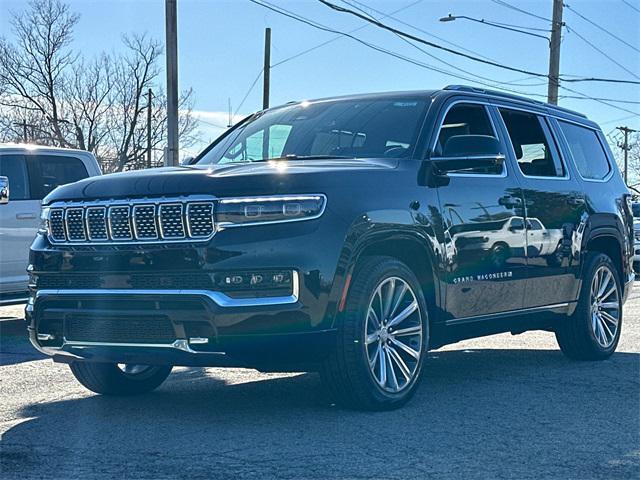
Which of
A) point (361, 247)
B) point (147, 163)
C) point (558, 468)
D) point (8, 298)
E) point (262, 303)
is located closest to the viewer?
point (558, 468)

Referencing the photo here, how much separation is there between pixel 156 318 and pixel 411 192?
171cm

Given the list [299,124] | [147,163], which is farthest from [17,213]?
[147,163]

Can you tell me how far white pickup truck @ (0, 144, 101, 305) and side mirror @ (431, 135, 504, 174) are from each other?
5837mm

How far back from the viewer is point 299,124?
6.91 metres

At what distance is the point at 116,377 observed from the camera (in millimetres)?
6367

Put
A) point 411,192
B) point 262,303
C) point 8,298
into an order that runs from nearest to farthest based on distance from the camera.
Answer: point 262,303
point 411,192
point 8,298

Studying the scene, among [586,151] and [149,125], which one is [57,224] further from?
[149,125]

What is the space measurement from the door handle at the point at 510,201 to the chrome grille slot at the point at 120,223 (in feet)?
8.53

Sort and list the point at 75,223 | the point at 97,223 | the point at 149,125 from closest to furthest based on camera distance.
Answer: the point at 97,223
the point at 75,223
the point at 149,125

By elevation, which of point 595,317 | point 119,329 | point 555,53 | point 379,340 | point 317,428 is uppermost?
point 555,53

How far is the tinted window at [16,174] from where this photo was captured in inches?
430

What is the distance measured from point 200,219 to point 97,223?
68cm

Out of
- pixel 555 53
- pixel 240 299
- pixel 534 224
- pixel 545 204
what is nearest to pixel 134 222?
pixel 240 299

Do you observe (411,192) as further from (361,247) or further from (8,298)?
(8,298)
